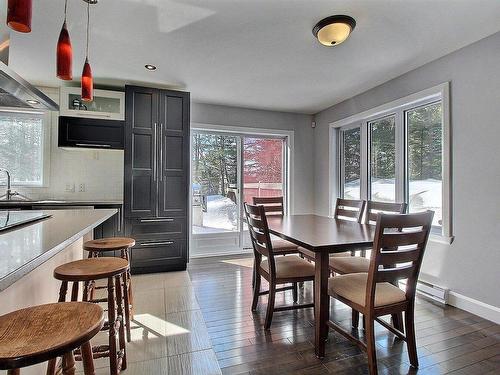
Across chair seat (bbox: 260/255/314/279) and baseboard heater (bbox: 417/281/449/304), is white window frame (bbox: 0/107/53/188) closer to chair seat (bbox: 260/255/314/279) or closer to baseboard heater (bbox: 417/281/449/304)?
chair seat (bbox: 260/255/314/279)

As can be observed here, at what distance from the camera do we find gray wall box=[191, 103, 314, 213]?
467 centimetres

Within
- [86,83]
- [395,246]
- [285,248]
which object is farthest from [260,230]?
[86,83]

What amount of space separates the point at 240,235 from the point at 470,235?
9.97 feet

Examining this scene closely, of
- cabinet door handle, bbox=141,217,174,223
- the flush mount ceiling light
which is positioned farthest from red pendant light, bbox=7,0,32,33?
cabinet door handle, bbox=141,217,174,223

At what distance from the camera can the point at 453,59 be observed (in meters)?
2.75

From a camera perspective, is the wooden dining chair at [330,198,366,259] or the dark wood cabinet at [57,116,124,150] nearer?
the wooden dining chair at [330,198,366,259]

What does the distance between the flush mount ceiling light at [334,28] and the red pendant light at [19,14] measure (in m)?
1.92

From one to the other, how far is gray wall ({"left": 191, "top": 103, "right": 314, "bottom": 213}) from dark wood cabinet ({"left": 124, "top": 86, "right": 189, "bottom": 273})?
3.83 ft

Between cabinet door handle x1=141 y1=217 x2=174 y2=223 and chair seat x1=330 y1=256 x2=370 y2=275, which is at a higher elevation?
cabinet door handle x1=141 y1=217 x2=174 y2=223

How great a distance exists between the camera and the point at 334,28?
85.7 inches

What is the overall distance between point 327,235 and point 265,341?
2.98 ft

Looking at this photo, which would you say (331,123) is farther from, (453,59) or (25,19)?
(25,19)

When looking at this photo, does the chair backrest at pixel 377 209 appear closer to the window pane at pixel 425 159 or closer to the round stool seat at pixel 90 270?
the window pane at pixel 425 159

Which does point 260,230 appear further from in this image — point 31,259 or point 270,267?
point 31,259
